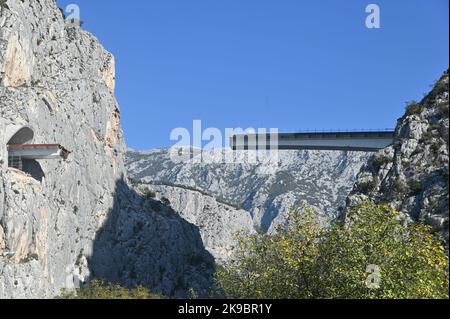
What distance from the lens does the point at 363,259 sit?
45.2m

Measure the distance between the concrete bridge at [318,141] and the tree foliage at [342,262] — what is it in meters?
63.2

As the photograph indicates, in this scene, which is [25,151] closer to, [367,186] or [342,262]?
[367,186]

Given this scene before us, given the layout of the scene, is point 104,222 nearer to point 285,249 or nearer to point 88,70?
point 88,70

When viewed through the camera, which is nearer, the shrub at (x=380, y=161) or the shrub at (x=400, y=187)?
the shrub at (x=400, y=187)

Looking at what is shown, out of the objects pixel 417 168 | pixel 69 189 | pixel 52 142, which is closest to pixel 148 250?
pixel 69 189

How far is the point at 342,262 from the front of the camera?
154 feet

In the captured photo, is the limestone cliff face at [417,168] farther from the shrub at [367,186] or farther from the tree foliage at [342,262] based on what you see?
the tree foliage at [342,262]

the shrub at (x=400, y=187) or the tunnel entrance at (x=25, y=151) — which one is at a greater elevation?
the tunnel entrance at (x=25, y=151)

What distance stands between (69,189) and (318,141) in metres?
45.8

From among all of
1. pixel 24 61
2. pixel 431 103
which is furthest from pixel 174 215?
pixel 431 103

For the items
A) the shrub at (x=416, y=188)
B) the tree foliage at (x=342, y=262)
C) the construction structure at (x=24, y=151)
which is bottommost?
the tree foliage at (x=342, y=262)

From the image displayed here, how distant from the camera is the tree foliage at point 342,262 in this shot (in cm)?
4388

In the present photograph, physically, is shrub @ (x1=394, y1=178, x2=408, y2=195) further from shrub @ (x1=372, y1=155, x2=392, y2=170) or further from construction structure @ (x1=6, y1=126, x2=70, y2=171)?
construction structure @ (x1=6, y1=126, x2=70, y2=171)

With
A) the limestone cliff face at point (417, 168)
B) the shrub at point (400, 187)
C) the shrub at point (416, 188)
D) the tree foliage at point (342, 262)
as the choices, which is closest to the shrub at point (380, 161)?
the limestone cliff face at point (417, 168)
